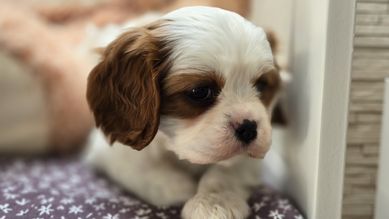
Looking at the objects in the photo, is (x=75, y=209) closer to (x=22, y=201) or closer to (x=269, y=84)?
(x=22, y=201)

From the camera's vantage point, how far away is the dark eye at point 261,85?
1328mm

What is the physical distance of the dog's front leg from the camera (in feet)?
4.15

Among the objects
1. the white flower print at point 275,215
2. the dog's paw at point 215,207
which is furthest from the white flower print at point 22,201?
the white flower print at point 275,215

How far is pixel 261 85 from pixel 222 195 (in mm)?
281

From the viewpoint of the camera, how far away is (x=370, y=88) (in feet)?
4.58

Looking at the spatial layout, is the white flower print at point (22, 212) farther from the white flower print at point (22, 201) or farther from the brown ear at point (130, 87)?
the brown ear at point (130, 87)

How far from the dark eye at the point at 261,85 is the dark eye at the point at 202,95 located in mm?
135

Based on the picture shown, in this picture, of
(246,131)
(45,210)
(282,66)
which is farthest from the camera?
(282,66)

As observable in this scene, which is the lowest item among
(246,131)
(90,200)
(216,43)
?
(90,200)

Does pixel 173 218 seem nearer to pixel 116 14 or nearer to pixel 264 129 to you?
pixel 264 129

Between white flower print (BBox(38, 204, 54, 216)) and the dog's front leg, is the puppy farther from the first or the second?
white flower print (BBox(38, 204, 54, 216))

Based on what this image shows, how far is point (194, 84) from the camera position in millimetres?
1239

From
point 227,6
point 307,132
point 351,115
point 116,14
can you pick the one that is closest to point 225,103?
point 307,132

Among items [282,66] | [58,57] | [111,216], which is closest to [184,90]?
[111,216]
